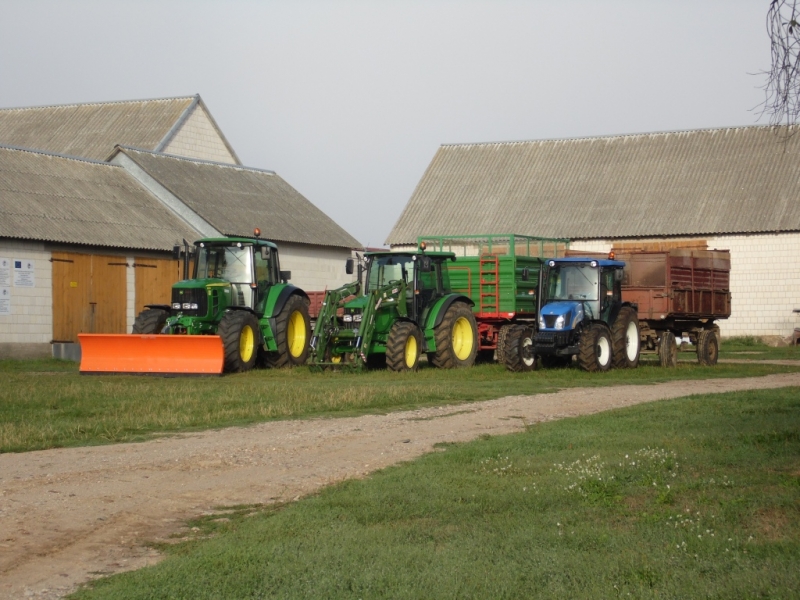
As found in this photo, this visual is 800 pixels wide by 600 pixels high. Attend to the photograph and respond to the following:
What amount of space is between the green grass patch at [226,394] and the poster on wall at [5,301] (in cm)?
382

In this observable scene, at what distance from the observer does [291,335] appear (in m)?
25.0

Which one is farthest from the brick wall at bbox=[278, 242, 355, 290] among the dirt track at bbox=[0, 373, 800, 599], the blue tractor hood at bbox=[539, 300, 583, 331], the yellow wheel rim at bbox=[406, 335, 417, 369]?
the dirt track at bbox=[0, 373, 800, 599]

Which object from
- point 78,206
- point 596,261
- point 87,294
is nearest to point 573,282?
point 596,261

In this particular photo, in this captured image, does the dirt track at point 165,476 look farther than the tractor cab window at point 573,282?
No

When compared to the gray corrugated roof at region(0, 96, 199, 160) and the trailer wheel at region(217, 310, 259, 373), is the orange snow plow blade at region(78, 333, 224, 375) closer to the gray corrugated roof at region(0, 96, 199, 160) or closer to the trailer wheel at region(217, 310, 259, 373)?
the trailer wheel at region(217, 310, 259, 373)

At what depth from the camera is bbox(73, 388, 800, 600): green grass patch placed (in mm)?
6520

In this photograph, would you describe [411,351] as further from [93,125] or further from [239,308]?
[93,125]

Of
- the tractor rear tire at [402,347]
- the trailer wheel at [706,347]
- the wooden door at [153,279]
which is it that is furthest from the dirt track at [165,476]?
the wooden door at [153,279]

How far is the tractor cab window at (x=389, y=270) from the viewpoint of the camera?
23750mm

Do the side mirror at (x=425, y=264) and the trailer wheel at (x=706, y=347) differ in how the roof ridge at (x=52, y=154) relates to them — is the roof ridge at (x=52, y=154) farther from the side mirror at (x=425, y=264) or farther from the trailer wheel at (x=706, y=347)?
the trailer wheel at (x=706, y=347)

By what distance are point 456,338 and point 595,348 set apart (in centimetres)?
353

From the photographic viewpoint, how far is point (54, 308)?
29531 millimetres

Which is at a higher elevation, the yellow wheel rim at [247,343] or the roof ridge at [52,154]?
the roof ridge at [52,154]

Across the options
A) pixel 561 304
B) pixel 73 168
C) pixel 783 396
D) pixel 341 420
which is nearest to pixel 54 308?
pixel 73 168
